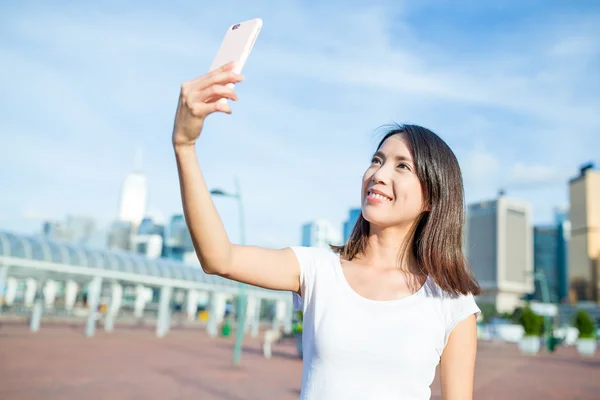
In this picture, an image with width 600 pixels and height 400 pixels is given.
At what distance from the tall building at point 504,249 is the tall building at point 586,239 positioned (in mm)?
10548

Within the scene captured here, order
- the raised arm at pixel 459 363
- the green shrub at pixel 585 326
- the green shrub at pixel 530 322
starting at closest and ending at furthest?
the raised arm at pixel 459 363 < the green shrub at pixel 530 322 < the green shrub at pixel 585 326

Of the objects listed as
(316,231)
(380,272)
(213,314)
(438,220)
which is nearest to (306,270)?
(380,272)

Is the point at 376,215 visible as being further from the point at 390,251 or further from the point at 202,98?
the point at 202,98

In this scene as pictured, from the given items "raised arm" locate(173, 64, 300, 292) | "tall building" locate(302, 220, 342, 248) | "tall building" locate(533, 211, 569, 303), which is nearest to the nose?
"raised arm" locate(173, 64, 300, 292)

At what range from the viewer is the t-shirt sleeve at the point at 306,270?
1874mm

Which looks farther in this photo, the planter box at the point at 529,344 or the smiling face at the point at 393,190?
the planter box at the point at 529,344

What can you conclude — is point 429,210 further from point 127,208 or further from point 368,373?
point 127,208

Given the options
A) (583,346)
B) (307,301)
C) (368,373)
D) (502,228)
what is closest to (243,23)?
(307,301)

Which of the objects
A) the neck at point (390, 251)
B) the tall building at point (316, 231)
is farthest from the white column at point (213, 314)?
the neck at point (390, 251)

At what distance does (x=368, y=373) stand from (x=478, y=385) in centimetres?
1370

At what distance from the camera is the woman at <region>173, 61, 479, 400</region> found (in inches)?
59.8

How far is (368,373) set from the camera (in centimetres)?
167

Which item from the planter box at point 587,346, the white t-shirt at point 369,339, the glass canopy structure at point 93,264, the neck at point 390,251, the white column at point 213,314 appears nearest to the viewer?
the white t-shirt at point 369,339

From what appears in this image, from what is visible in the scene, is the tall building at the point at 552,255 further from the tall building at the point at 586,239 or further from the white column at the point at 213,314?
the white column at the point at 213,314
